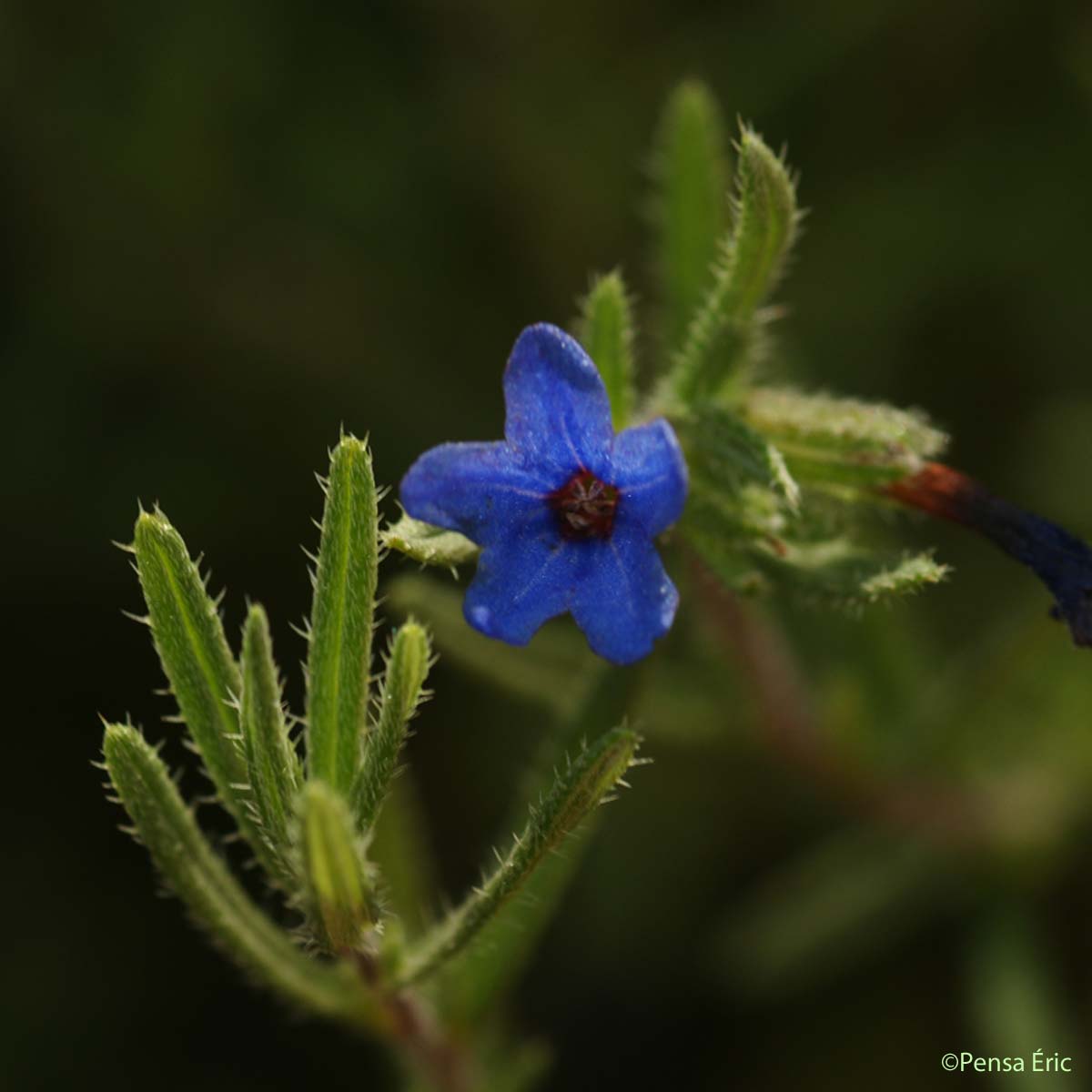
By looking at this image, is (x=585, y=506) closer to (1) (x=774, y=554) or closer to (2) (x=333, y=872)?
(1) (x=774, y=554)

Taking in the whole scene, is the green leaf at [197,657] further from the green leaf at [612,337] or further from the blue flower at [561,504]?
the green leaf at [612,337]

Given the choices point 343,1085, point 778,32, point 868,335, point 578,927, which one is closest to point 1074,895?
point 578,927

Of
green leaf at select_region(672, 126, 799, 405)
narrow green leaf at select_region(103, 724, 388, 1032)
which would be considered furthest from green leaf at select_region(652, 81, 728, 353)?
narrow green leaf at select_region(103, 724, 388, 1032)

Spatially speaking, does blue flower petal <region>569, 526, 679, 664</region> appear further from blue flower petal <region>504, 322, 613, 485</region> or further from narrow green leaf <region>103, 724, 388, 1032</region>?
narrow green leaf <region>103, 724, 388, 1032</region>

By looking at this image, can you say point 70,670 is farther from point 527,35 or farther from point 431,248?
point 527,35

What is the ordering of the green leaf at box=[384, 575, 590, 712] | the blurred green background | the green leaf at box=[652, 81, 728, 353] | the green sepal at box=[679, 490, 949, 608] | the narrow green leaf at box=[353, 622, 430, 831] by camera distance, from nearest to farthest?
the narrow green leaf at box=[353, 622, 430, 831], the green sepal at box=[679, 490, 949, 608], the green leaf at box=[384, 575, 590, 712], the green leaf at box=[652, 81, 728, 353], the blurred green background

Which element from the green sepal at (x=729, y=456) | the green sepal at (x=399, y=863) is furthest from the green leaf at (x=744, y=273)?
the green sepal at (x=399, y=863)
